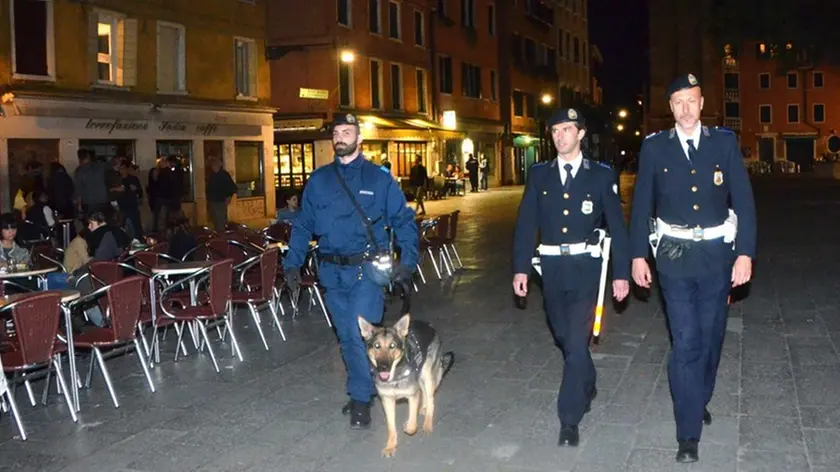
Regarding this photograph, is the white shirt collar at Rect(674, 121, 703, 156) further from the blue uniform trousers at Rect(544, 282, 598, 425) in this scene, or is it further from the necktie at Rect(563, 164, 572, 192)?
the blue uniform trousers at Rect(544, 282, 598, 425)

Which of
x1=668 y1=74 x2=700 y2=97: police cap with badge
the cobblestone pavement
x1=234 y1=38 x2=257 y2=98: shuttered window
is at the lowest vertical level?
the cobblestone pavement

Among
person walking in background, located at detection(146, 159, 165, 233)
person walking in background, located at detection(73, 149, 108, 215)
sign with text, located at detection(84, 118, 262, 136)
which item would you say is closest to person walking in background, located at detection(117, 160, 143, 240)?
person walking in background, located at detection(73, 149, 108, 215)

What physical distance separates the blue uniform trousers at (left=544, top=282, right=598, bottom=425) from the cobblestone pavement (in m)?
0.27

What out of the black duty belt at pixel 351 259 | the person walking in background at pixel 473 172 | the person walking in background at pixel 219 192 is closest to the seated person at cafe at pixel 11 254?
the black duty belt at pixel 351 259

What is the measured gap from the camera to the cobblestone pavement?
561cm

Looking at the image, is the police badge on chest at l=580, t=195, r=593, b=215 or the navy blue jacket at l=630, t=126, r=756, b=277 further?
the police badge on chest at l=580, t=195, r=593, b=215

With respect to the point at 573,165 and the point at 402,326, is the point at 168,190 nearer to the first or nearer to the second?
the point at 402,326

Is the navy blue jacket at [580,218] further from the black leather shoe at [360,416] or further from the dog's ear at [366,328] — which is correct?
the black leather shoe at [360,416]

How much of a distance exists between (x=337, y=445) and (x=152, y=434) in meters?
1.26

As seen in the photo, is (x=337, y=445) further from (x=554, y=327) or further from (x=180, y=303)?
(x=180, y=303)

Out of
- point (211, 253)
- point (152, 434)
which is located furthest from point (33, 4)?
point (152, 434)

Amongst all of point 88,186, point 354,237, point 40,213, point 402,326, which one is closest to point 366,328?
point 402,326

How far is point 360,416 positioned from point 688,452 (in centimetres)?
205

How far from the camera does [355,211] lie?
20.0ft
